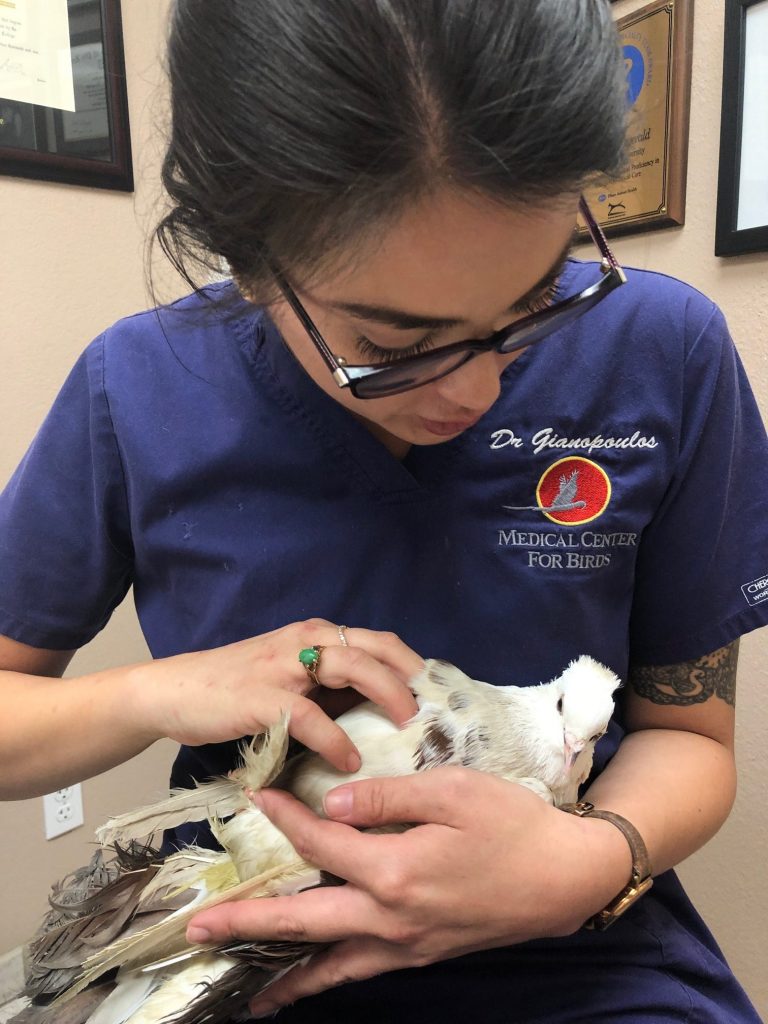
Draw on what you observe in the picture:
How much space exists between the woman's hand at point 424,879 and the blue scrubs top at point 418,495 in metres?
0.13

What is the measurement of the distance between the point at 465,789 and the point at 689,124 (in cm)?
96

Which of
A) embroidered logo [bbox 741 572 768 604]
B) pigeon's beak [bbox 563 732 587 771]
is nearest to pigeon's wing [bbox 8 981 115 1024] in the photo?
pigeon's beak [bbox 563 732 587 771]

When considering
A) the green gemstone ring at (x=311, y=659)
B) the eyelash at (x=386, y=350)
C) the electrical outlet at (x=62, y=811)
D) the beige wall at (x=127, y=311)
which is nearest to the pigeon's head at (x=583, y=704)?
the green gemstone ring at (x=311, y=659)

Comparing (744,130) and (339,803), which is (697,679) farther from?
(744,130)

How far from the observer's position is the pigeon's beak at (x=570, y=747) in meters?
0.65

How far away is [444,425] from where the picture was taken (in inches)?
23.4

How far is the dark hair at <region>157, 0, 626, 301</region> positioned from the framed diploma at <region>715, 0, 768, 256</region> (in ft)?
1.96

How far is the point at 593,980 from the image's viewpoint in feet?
2.13

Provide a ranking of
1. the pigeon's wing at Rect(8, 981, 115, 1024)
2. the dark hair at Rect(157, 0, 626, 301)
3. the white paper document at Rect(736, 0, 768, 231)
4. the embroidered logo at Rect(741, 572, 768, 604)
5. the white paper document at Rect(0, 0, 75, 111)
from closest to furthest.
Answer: the dark hair at Rect(157, 0, 626, 301)
the pigeon's wing at Rect(8, 981, 115, 1024)
the embroidered logo at Rect(741, 572, 768, 604)
the white paper document at Rect(736, 0, 768, 231)
the white paper document at Rect(0, 0, 75, 111)

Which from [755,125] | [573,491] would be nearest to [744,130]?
[755,125]

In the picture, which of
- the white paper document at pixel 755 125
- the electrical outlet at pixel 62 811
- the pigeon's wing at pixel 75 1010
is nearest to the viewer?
the pigeon's wing at pixel 75 1010

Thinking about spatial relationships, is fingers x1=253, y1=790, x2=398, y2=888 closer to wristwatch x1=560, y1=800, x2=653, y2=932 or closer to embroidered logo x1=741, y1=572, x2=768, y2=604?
wristwatch x1=560, y1=800, x2=653, y2=932

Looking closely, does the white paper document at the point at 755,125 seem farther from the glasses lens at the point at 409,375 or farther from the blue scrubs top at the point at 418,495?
the glasses lens at the point at 409,375

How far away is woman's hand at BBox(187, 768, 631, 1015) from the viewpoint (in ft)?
1.75
